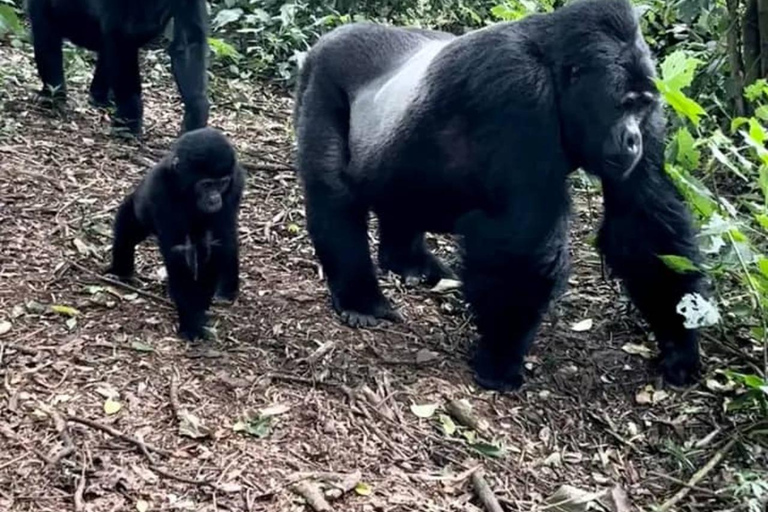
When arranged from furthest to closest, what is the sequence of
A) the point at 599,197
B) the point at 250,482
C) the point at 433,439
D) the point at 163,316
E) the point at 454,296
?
the point at 599,197 < the point at 454,296 < the point at 163,316 < the point at 433,439 < the point at 250,482

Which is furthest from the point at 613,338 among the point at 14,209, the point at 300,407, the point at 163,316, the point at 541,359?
the point at 14,209

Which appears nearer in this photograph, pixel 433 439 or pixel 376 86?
pixel 433 439

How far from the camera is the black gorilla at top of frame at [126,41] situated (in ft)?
18.6

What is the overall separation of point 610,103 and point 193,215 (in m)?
1.42

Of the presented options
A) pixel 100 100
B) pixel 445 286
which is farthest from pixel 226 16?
pixel 445 286

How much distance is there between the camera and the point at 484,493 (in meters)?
3.30

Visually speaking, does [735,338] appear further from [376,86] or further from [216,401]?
[216,401]

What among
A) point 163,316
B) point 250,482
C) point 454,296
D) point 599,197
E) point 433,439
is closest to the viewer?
point 250,482

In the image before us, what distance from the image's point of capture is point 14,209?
183 inches

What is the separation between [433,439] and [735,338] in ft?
4.23

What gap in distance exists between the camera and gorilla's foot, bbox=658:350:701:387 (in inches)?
156

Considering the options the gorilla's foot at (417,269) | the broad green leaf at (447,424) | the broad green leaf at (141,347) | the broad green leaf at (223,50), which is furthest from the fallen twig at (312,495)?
the broad green leaf at (223,50)

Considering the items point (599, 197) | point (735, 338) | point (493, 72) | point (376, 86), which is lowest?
point (599, 197)

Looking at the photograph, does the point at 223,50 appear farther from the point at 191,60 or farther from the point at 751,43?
the point at 751,43
